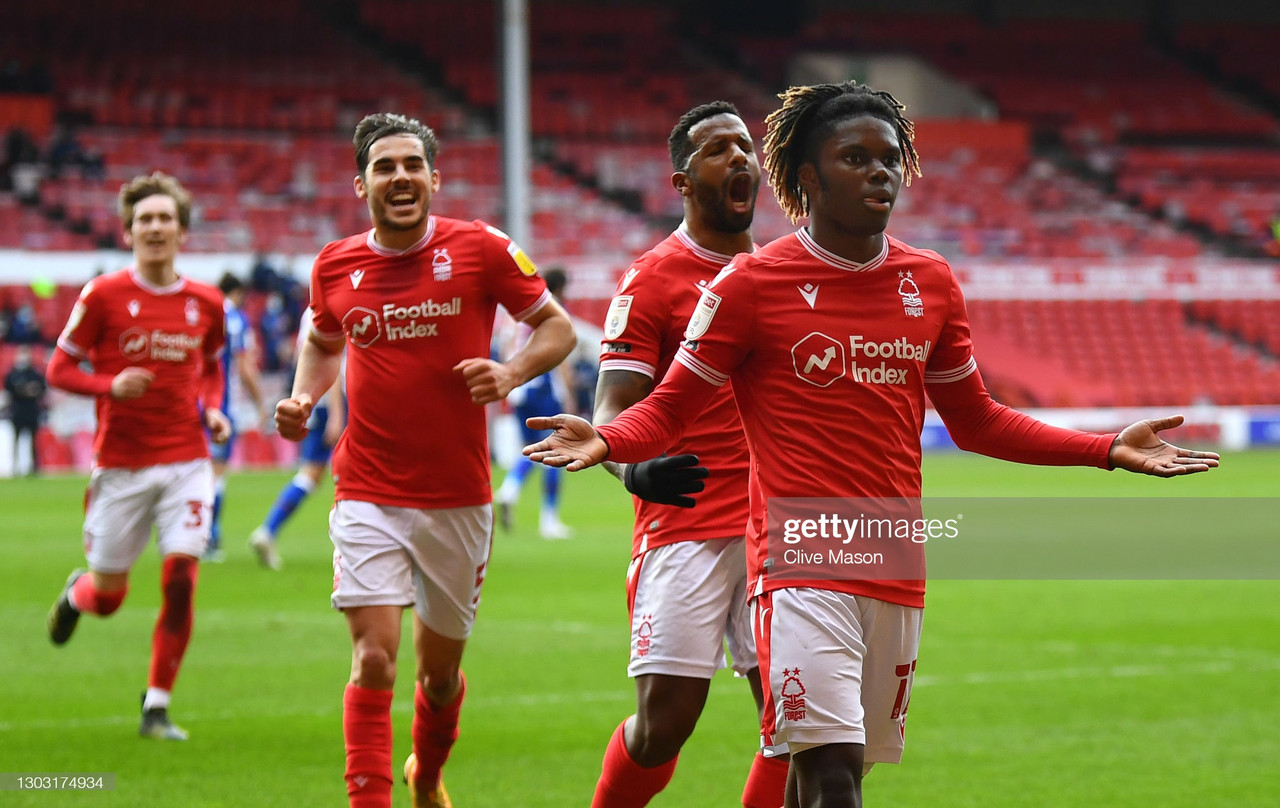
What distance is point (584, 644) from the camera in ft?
34.0

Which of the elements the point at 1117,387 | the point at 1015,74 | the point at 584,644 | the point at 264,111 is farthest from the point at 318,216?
the point at 584,644

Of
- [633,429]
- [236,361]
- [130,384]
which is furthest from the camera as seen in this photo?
[236,361]

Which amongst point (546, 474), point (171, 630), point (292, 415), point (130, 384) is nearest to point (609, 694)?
point (171, 630)

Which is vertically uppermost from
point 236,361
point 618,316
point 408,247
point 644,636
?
point 236,361

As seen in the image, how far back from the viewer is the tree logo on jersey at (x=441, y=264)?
599cm

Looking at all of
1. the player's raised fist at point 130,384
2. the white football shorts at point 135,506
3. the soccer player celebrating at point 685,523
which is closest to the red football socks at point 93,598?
the white football shorts at point 135,506

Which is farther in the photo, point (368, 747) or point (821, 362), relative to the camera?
point (368, 747)

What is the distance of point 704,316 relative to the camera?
439 cm

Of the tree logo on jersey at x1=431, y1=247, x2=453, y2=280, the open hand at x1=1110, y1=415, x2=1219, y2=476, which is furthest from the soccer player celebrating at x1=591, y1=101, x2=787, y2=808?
the open hand at x1=1110, y1=415, x2=1219, y2=476

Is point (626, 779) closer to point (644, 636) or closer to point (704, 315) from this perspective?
point (644, 636)

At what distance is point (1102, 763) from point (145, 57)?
33876 millimetres

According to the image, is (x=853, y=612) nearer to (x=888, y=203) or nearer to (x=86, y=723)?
(x=888, y=203)

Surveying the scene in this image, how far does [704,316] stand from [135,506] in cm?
440

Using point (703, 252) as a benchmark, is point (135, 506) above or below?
below
